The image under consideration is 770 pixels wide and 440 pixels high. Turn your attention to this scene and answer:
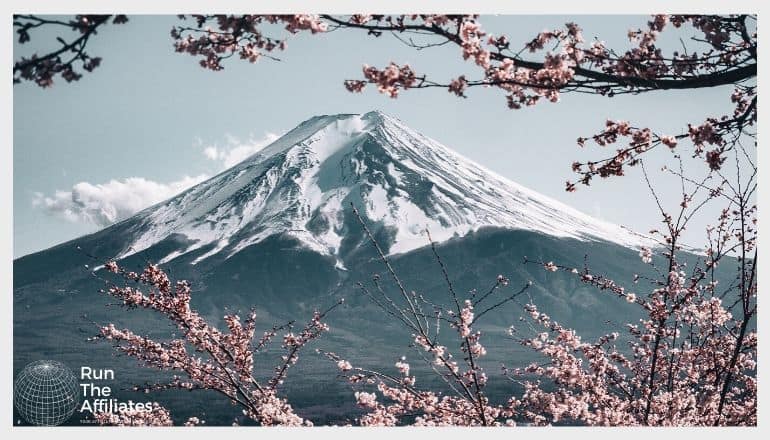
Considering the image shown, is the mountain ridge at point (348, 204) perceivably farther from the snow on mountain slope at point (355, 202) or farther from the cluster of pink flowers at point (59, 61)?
the cluster of pink flowers at point (59, 61)

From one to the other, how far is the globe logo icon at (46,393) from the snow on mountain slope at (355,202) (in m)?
87.0

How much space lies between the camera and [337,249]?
102m

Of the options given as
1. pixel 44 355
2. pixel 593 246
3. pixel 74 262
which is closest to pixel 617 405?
pixel 44 355

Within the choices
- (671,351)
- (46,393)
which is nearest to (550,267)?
(671,351)

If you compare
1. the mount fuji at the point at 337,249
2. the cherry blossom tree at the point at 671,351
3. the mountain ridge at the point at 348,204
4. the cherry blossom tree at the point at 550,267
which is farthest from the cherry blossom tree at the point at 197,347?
the mountain ridge at the point at 348,204

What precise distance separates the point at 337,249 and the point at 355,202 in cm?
869

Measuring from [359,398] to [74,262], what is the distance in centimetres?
9288

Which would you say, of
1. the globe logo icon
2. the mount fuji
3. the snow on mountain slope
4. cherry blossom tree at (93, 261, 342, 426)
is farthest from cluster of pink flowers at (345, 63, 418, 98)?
the snow on mountain slope

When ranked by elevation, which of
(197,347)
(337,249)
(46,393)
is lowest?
(46,393)

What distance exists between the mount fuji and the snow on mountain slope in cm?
28

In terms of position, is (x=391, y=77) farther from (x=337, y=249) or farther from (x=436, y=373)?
(x=337, y=249)

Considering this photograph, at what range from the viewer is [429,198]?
103875 mm

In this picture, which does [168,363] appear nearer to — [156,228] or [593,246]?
[593,246]
